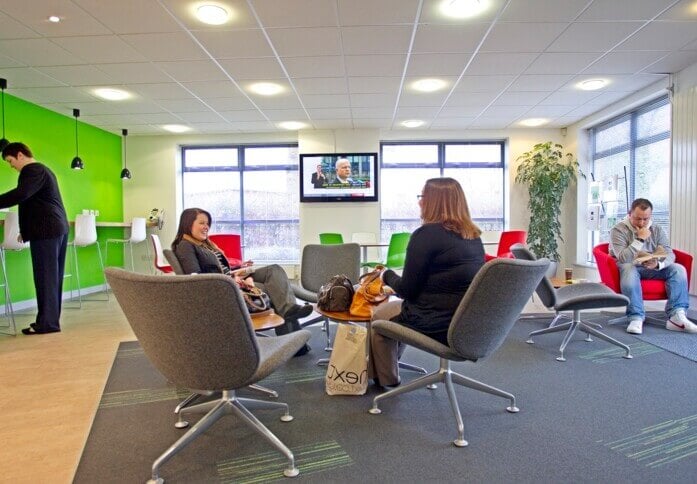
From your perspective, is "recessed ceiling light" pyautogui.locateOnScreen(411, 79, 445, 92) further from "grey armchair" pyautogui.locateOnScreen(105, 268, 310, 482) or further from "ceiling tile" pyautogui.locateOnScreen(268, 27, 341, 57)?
"grey armchair" pyautogui.locateOnScreen(105, 268, 310, 482)

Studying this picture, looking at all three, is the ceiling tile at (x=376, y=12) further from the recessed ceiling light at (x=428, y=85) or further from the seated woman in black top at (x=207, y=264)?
the seated woman in black top at (x=207, y=264)

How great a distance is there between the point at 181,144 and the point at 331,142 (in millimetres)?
2643

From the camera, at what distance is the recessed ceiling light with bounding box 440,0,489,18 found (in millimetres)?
3391

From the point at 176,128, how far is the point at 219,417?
6.32 metres

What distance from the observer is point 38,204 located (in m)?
4.09

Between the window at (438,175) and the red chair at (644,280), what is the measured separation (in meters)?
3.45

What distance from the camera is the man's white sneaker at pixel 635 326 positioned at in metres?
3.87

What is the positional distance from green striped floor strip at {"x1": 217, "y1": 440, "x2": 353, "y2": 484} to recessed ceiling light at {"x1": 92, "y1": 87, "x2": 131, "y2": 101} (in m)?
4.94

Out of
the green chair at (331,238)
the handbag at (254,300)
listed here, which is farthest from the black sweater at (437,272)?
the green chair at (331,238)

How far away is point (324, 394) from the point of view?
8.52 feet

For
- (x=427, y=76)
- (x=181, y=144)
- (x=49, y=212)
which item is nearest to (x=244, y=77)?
(x=427, y=76)

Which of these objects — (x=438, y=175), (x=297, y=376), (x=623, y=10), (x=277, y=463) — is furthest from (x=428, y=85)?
(x=277, y=463)

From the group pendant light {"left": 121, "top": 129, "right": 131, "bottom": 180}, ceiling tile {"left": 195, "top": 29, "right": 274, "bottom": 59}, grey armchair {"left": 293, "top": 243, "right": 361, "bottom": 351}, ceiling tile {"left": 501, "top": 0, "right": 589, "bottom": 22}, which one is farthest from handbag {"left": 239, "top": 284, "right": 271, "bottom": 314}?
pendant light {"left": 121, "top": 129, "right": 131, "bottom": 180}

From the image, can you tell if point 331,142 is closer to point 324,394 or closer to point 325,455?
point 324,394
